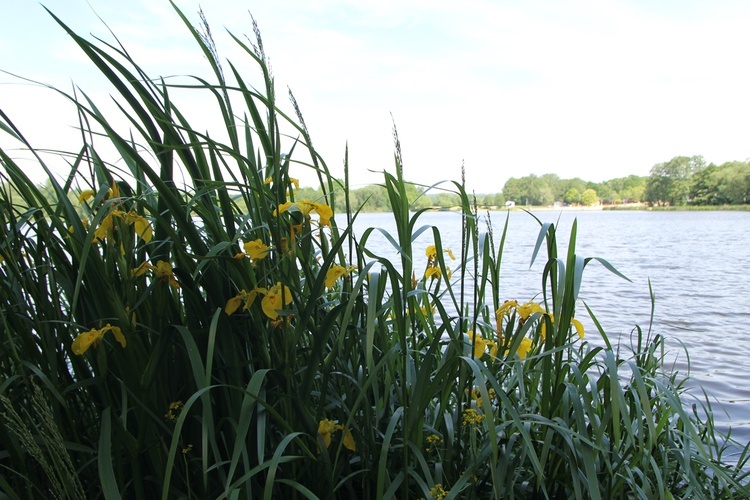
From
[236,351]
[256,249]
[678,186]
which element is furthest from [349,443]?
[678,186]

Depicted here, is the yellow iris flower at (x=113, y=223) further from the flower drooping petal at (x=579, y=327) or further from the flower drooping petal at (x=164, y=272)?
the flower drooping petal at (x=579, y=327)

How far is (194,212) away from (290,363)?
1.39 feet

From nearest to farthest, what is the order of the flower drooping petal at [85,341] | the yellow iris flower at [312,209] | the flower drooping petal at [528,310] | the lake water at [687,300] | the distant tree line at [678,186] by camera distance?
the flower drooping petal at [85,341]
the yellow iris flower at [312,209]
the flower drooping petal at [528,310]
the lake water at [687,300]
the distant tree line at [678,186]

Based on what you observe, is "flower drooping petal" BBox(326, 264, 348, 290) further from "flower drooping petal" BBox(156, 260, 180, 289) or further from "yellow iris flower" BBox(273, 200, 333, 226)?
"flower drooping petal" BBox(156, 260, 180, 289)

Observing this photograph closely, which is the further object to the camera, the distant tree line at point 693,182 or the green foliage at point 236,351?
the distant tree line at point 693,182

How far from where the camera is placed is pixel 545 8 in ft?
91.1

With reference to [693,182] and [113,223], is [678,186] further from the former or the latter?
[113,223]

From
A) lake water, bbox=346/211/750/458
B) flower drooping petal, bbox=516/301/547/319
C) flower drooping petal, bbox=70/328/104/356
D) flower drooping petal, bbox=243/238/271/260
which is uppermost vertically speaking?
flower drooping petal, bbox=243/238/271/260

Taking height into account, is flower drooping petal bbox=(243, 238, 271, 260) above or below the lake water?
above

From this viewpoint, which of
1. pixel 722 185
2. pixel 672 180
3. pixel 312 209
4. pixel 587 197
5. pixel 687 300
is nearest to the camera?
pixel 312 209

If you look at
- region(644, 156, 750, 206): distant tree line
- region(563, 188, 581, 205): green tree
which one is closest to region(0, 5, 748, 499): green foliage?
region(563, 188, 581, 205): green tree

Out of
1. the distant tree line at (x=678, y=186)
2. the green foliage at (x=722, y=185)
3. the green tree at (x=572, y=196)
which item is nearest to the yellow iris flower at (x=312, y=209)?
the green tree at (x=572, y=196)

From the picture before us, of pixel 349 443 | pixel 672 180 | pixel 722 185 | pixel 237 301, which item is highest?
pixel 672 180

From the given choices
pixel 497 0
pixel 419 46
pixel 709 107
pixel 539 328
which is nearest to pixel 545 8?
pixel 419 46
